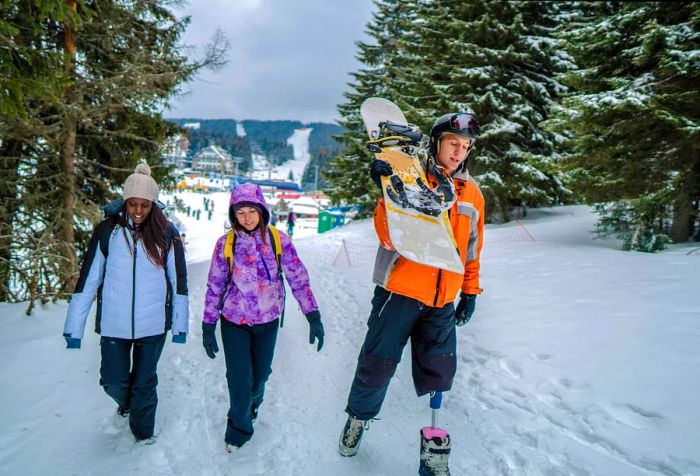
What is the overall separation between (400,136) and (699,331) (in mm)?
3437

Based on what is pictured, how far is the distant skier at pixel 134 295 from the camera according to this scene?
2.79m

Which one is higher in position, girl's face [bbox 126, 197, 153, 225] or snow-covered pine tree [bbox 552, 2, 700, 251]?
snow-covered pine tree [bbox 552, 2, 700, 251]

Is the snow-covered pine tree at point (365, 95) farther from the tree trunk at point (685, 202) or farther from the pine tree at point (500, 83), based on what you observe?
the tree trunk at point (685, 202)

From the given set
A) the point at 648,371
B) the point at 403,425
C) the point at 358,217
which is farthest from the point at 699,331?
the point at 358,217

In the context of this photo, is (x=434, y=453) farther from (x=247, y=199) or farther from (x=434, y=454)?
(x=247, y=199)

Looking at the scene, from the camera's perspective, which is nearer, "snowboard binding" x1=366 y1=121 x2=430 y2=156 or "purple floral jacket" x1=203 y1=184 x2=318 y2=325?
"snowboard binding" x1=366 y1=121 x2=430 y2=156

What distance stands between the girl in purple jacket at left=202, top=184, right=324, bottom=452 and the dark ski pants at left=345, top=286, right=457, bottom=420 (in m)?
0.56

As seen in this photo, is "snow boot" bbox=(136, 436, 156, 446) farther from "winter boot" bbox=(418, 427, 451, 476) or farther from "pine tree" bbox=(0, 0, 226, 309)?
"pine tree" bbox=(0, 0, 226, 309)

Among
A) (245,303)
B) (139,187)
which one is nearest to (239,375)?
(245,303)

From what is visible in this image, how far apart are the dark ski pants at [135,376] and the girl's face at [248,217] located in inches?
43.4

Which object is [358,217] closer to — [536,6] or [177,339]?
[536,6]

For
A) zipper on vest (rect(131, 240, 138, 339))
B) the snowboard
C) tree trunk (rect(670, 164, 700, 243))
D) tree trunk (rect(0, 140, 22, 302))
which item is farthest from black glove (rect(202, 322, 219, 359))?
tree trunk (rect(670, 164, 700, 243))

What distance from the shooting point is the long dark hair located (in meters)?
2.88

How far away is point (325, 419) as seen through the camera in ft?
11.1
